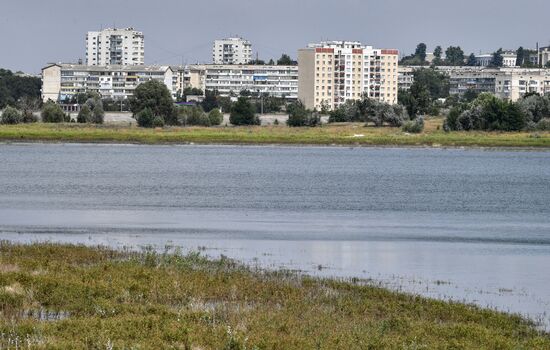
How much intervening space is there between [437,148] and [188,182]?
67.6 meters

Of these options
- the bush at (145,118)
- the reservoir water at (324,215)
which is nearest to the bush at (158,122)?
the bush at (145,118)

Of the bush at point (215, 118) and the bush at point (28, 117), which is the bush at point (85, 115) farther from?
the bush at point (215, 118)

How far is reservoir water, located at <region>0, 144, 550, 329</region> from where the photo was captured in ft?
110

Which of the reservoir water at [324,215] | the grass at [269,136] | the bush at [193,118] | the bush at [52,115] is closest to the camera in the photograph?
the reservoir water at [324,215]

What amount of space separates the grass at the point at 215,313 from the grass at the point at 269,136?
104m

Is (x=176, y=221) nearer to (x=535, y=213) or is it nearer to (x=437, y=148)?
(x=535, y=213)

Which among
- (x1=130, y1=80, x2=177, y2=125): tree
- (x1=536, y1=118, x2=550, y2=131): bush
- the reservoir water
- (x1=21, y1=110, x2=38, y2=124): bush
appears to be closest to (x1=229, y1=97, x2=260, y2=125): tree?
(x1=130, y1=80, x2=177, y2=125): tree

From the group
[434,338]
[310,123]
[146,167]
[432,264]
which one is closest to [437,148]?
[310,123]

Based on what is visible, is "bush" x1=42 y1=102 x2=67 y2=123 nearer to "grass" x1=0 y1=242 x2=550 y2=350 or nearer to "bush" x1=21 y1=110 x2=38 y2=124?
"bush" x1=21 y1=110 x2=38 y2=124

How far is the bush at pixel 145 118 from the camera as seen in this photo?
470 ft

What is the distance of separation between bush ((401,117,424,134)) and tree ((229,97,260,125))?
67.0ft

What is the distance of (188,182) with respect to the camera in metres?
73.4

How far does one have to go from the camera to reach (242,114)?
152m

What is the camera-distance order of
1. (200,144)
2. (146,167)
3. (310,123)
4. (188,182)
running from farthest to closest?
1. (310,123)
2. (200,144)
3. (146,167)
4. (188,182)
